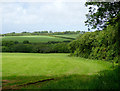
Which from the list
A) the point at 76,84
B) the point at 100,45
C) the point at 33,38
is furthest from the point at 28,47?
the point at 100,45

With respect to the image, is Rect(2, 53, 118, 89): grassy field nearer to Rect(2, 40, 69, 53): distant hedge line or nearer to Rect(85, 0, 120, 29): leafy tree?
Rect(2, 40, 69, 53): distant hedge line

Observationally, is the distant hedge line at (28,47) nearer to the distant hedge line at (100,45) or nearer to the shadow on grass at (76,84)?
the distant hedge line at (100,45)

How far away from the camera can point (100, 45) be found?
12.3 m

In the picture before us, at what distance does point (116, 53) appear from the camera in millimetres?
10344

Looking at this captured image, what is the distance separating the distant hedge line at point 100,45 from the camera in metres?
10.2

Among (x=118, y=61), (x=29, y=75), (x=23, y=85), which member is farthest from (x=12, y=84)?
(x=118, y=61)

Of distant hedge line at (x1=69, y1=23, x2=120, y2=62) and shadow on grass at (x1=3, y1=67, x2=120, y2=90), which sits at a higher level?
distant hedge line at (x1=69, y1=23, x2=120, y2=62)

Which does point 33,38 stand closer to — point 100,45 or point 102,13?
point 102,13

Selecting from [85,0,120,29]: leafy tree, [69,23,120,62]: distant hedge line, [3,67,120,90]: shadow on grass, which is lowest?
[3,67,120,90]: shadow on grass

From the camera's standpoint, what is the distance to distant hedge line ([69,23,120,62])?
10.2m

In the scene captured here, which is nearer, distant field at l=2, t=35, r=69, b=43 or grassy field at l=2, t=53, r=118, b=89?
grassy field at l=2, t=53, r=118, b=89

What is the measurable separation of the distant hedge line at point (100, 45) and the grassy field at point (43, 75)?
3.88 metres

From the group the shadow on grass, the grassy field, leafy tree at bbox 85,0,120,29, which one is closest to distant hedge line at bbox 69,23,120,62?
leafy tree at bbox 85,0,120,29

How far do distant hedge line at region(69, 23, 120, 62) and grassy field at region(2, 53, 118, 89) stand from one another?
153 inches
